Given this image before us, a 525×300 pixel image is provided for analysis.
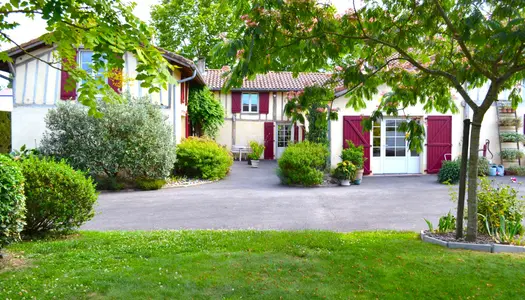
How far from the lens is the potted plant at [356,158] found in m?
13.9

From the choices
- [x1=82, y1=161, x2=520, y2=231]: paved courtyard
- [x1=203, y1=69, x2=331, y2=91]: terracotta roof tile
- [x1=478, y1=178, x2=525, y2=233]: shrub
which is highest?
[x1=203, y1=69, x2=331, y2=91]: terracotta roof tile

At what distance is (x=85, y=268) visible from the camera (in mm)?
4410

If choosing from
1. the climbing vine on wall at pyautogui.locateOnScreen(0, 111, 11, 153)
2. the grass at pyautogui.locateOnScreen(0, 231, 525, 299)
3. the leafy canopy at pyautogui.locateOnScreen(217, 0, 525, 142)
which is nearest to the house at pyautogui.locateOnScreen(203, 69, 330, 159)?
the climbing vine on wall at pyautogui.locateOnScreen(0, 111, 11, 153)

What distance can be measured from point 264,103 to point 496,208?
1873cm

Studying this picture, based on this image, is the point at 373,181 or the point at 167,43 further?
the point at 167,43

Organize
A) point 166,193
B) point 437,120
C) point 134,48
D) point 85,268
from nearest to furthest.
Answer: point 134,48 → point 85,268 → point 166,193 → point 437,120

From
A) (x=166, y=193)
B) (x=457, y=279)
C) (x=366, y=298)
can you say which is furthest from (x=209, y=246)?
(x=166, y=193)

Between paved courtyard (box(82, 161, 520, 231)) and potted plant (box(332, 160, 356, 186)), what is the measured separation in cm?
49

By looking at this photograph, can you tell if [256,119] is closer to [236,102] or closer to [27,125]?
[236,102]

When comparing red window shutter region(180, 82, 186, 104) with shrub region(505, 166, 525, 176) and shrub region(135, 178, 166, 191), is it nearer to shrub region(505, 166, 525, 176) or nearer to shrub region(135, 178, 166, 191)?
shrub region(135, 178, 166, 191)

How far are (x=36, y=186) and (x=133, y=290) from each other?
9.30 feet

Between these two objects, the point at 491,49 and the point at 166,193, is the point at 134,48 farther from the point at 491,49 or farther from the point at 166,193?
the point at 166,193

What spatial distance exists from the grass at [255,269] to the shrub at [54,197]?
361mm

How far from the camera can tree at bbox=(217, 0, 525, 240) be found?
402 cm
